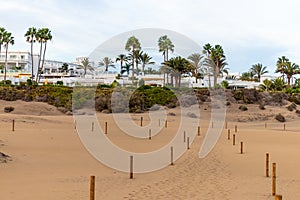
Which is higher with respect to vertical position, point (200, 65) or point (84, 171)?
point (200, 65)

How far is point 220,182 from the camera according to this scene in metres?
12.3

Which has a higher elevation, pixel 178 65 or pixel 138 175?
pixel 178 65

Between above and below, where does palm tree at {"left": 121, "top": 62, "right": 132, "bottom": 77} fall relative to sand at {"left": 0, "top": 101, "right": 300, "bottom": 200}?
above

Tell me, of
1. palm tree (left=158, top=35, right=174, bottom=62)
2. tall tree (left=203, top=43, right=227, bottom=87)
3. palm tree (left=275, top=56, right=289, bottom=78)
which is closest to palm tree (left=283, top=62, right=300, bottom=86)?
palm tree (left=275, top=56, right=289, bottom=78)

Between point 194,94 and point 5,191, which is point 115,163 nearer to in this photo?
point 5,191

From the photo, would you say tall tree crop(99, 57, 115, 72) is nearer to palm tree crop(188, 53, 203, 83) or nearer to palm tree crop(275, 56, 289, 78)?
palm tree crop(188, 53, 203, 83)

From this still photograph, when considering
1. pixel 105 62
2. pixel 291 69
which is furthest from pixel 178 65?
pixel 291 69

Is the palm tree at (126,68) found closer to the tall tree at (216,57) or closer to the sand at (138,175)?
the tall tree at (216,57)

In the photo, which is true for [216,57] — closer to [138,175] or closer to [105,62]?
[105,62]

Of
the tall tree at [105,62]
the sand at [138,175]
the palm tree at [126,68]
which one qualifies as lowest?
the sand at [138,175]

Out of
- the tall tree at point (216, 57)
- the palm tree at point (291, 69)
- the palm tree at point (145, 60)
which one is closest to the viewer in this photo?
the palm tree at point (145, 60)

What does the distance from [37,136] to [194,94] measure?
30606 millimetres

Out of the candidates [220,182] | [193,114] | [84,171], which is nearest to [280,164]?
[220,182]

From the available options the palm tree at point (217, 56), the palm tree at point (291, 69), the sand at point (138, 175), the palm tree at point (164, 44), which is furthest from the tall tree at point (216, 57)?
the sand at point (138, 175)
